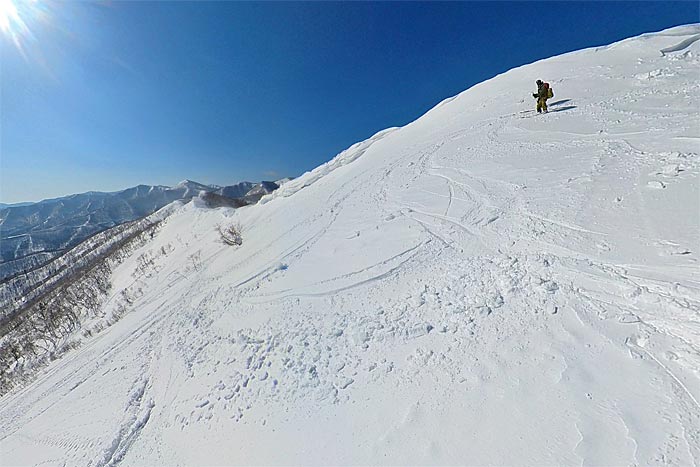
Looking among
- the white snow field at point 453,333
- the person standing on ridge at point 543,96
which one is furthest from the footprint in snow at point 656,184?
the person standing on ridge at point 543,96

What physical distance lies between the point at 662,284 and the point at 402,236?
5.11 meters

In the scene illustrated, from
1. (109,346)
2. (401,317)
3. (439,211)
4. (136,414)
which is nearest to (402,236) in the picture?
(439,211)

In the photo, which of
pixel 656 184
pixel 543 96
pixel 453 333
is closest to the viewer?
pixel 453 333

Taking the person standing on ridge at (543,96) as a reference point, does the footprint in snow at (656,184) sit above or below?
below

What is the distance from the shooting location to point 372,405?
432 centimetres

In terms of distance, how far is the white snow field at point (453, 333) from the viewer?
3.48 metres

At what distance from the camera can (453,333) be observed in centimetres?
485

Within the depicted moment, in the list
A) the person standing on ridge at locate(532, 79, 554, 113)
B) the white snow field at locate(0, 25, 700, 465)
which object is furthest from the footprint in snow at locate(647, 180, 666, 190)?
the person standing on ridge at locate(532, 79, 554, 113)

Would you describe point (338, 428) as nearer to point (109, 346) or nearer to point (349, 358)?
point (349, 358)

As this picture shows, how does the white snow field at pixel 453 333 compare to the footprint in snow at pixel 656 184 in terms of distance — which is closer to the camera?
the white snow field at pixel 453 333

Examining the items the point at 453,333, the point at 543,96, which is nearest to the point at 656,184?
the point at 453,333

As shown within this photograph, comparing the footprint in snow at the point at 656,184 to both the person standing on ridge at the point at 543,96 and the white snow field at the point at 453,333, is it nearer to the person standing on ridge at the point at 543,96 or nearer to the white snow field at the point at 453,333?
the white snow field at the point at 453,333

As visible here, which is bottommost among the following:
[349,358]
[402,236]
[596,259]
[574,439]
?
[574,439]

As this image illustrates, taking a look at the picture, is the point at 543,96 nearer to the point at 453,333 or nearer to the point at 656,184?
the point at 656,184
